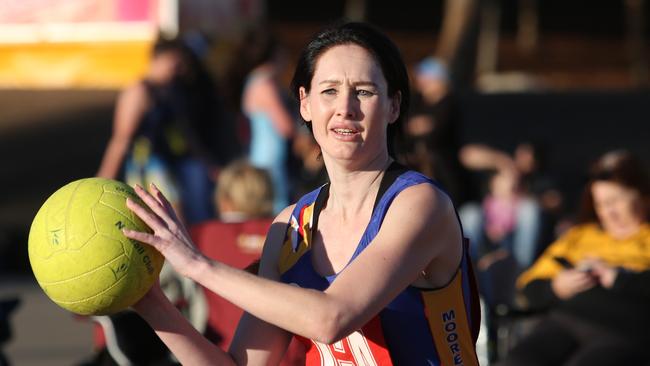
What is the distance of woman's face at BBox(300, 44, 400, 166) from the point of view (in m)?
3.25

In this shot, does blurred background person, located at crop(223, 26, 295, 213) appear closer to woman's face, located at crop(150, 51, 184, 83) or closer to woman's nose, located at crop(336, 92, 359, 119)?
woman's face, located at crop(150, 51, 184, 83)

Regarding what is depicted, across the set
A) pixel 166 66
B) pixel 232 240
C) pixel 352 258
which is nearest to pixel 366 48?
pixel 352 258

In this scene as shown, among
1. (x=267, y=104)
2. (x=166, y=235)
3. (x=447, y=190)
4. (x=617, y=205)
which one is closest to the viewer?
(x=166, y=235)

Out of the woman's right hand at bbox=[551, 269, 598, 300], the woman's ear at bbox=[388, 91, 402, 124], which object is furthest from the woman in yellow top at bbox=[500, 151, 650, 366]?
the woman's ear at bbox=[388, 91, 402, 124]

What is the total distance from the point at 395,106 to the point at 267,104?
17.2 feet

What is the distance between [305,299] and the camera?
3.04 m

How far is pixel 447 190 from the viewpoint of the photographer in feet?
16.7

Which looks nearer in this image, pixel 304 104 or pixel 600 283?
pixel 304 104

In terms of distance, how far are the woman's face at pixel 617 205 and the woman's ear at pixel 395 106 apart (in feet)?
9.86

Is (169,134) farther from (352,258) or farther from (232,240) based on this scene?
(352,258)

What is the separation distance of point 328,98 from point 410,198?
0.32 m

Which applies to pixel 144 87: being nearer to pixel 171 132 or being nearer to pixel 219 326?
pixel 171 132

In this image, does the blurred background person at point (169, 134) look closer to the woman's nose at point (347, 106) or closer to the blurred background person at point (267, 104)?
the blurred background person at point (267, 104)

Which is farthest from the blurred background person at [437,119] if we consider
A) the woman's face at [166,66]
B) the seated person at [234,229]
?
the seated person at [234,229]
